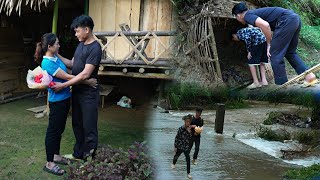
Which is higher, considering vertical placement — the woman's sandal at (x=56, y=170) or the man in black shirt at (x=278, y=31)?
the man in black shirt at (x=278, y=31)

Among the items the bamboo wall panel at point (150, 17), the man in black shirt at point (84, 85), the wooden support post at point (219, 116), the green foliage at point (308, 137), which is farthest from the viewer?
the bamboo wall panel at point (150, 17)

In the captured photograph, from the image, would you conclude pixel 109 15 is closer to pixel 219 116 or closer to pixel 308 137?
pixel 308 137

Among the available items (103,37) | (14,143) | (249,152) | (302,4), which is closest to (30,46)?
(103,37)

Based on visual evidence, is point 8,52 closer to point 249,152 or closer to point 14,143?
Answer: point 14,143

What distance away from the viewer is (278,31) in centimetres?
190

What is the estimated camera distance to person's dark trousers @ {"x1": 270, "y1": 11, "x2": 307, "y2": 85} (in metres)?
1.83

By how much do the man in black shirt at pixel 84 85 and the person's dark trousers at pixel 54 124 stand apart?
11 cm

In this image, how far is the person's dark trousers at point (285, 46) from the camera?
1829mm

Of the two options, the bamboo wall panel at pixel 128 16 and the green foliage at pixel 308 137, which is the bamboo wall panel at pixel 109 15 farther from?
the green foliage at pixel 308 137

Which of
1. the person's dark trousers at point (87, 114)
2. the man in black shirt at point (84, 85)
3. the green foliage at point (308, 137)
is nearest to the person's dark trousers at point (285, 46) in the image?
the man in black shirt at point (84, 85)

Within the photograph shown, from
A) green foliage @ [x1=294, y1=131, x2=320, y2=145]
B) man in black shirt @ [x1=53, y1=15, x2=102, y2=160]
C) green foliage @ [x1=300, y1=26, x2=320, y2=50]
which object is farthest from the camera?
green foliage @ [x1=294, y1=131, x2=320, y2=145]

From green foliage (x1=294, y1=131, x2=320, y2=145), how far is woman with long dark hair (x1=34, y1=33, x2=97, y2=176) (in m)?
2.48

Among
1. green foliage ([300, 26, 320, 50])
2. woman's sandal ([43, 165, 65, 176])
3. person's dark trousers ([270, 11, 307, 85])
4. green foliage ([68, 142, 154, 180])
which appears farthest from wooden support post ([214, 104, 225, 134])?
woman's sandal ([43, 165, 65, 176])

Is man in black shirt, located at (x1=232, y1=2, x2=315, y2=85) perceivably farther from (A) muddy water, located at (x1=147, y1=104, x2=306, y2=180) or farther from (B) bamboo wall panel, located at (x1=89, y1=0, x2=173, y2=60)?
(B) bamboo wall panel, located at (x1=89, y1=0, x2=173, y2=60)
